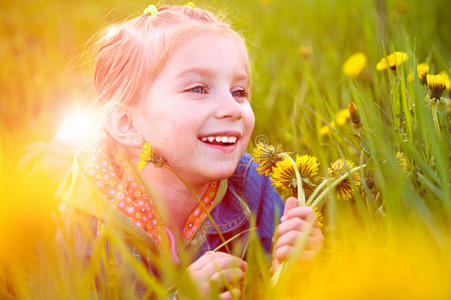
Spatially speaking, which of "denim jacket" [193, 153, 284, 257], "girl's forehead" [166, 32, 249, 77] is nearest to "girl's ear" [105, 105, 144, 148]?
"girl's forehead" [166, 32, 249, 77]

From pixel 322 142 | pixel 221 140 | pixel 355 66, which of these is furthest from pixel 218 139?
pixel 355 66

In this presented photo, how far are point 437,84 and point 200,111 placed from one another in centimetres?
55

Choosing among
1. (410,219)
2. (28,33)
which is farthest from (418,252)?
(28,33)

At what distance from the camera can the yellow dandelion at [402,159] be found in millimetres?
947

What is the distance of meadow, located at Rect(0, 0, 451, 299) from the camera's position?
74 centimetres

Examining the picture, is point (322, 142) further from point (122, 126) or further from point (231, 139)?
point (122, 126)

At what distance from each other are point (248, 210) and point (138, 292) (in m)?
0.39

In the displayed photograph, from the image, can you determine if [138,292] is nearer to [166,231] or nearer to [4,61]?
[166,231]

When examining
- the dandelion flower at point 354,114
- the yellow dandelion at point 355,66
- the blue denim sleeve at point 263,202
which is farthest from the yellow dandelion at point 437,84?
the yellow dandelion at point 355,66

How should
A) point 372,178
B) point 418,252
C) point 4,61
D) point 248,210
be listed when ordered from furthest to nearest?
1. point 4,61
2. point 248,210
3. point 372,178
4. point 418,252

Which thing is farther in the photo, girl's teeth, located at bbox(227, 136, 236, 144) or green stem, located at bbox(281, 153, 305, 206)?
girl's teeth, located at bbox(227, 136, 236, 144)

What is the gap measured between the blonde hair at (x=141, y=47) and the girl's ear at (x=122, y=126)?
3 centimetres

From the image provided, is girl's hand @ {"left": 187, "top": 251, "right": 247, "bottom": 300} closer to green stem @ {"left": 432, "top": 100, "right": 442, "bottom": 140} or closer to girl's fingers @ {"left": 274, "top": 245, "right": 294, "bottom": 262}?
girl's fingers @ {"left": 274, "top": 245, "right": 294, "bottom": 262}

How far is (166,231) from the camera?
1216 millimetres
